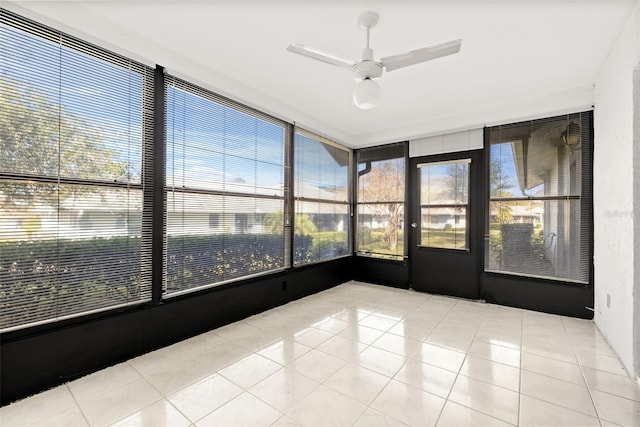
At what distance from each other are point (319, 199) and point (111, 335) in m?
3.25

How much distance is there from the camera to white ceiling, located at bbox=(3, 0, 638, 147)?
208 cm

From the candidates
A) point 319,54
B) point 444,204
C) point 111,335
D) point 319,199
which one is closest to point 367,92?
point 319,54

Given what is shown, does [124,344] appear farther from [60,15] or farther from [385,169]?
[385,169]

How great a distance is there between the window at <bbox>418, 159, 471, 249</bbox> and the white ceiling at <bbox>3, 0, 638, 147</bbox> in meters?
1.05

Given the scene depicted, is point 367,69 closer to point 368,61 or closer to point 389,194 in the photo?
point 368,61

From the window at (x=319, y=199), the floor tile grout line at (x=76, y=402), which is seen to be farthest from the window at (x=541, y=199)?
Result: the floor tile grout line at (x=76, y=402)

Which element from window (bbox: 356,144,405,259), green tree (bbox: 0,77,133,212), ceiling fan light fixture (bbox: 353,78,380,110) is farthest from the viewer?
window (bbox: 356,144,405,259)

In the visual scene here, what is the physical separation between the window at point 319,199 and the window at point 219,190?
1.36 feet

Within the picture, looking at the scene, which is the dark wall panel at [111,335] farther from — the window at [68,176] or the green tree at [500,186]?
the green tree at [500,186]

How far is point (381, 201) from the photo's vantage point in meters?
5.25

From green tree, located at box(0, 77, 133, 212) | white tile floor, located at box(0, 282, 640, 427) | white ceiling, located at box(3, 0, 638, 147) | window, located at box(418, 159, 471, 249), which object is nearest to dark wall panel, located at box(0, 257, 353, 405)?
white tile floor, located at box(0, 282, 640, 427)

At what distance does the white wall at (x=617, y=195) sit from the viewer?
2201 millimetres

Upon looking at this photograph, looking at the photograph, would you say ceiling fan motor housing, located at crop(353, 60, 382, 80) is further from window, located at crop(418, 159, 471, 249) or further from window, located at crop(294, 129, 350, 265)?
window, located at crop(418, 159, 471, 249)

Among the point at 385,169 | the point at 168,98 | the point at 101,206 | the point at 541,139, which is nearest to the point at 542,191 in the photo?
the point at 541,139
